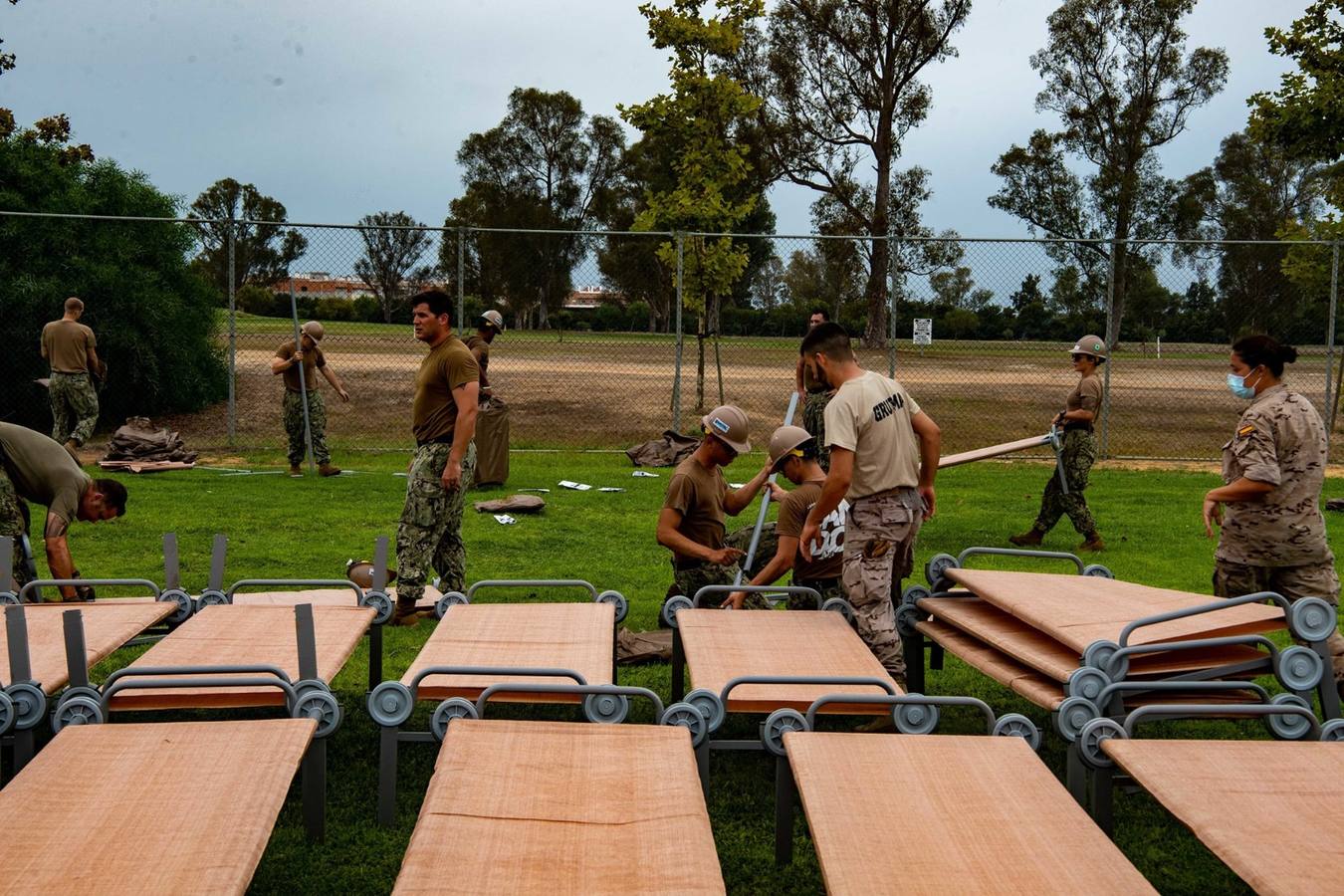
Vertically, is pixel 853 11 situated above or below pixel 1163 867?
above

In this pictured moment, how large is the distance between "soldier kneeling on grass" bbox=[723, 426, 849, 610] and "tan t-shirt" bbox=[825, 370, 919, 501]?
617mm

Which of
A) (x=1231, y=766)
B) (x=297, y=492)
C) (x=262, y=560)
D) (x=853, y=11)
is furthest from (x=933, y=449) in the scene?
(x=853, y=11)

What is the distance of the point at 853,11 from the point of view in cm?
4075

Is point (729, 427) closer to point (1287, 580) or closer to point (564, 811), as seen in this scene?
point (1287, 580)

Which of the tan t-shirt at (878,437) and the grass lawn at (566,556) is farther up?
the tan t-shirt at (878,437)

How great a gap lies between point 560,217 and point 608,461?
132 ft

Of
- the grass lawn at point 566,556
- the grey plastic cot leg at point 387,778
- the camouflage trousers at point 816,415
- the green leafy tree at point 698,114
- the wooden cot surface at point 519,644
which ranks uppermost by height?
the green leafy tree at point 698,114

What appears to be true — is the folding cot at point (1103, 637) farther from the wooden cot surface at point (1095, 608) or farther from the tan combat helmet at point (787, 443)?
the tan combat helmet at point (787, 443)

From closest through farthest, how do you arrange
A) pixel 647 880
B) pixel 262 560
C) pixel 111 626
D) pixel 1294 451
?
pixel 647 880, pixel 111 626, pixel 1294 451, pixel 262 560

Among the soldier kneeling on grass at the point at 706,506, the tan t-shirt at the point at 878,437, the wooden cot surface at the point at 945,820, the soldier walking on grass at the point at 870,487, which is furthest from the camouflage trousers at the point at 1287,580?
the wooden cot surface at the point at 945,820

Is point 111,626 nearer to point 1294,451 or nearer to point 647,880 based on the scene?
point 647,880

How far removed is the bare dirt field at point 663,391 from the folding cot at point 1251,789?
1333 centimetres

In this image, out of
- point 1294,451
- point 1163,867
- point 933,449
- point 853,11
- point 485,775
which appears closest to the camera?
point 485,775

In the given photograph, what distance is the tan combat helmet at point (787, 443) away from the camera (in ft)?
21.4
